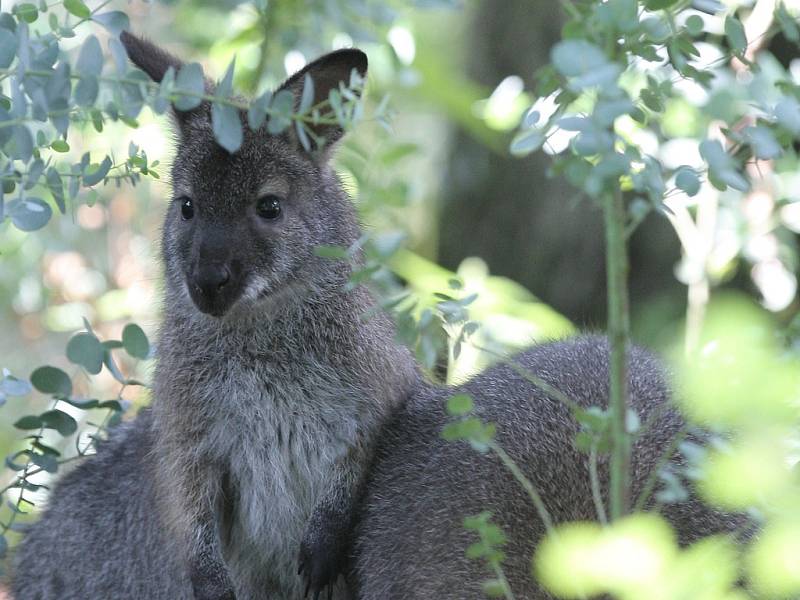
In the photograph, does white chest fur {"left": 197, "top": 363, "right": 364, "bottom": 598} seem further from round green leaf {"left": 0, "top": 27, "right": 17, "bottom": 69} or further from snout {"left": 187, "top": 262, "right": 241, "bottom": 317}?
round green leaf {"left": 0, "top": 27, "right": 17, "bottom": 69}

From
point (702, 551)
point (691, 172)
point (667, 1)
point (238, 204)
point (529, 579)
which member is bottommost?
point (529, 579)

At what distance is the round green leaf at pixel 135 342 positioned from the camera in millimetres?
3410

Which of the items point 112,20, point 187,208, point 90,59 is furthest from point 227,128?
point 187,208

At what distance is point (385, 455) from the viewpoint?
129 inches

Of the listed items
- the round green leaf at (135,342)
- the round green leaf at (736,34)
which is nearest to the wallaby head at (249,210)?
the round green leaf at (135,342)

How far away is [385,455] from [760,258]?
172 cm

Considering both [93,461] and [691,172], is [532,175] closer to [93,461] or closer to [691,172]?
[93,461]

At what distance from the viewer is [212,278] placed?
2893 millimetres

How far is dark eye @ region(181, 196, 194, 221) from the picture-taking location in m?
3.16

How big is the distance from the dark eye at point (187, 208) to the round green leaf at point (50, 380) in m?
0.61

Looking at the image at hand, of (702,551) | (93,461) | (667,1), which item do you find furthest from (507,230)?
(702,551)

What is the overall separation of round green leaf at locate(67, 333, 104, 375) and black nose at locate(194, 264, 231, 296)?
519mm

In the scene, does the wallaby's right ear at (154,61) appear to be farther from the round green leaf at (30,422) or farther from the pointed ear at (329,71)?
the round green leaf at (30,422)

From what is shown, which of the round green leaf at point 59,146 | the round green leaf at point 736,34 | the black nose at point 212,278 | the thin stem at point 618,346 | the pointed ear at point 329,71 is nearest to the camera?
the thin stem at point 618,346
